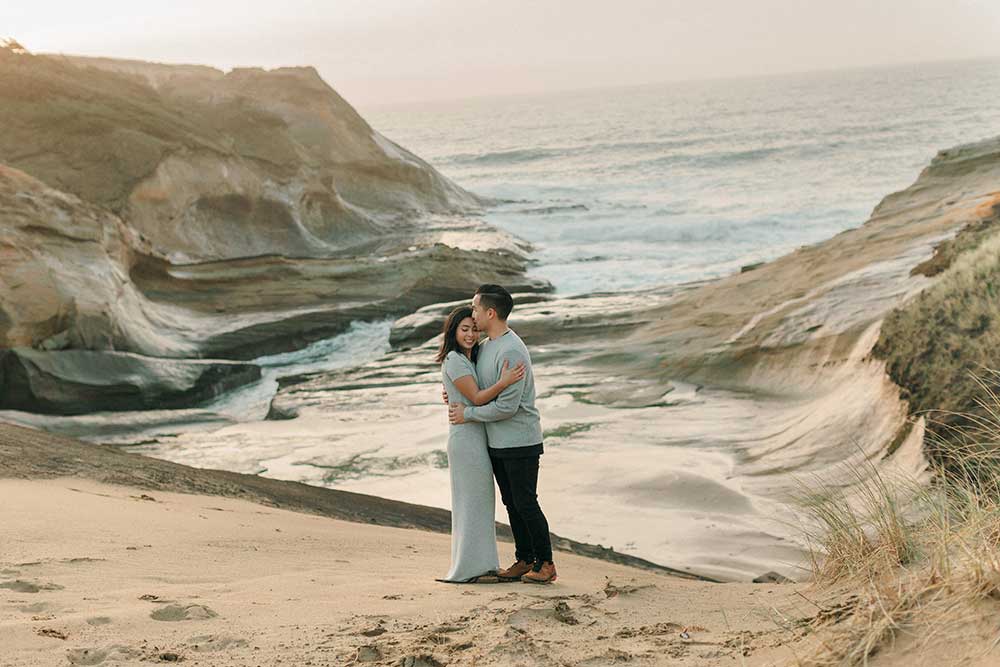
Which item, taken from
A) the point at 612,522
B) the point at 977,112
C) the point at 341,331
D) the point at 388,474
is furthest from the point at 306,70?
the point at 977,112

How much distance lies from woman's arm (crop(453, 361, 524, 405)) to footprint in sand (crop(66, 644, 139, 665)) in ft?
6.30

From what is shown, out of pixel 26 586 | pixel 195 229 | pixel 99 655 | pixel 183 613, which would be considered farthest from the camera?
pixel 195 229

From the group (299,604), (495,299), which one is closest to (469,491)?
(495,299)

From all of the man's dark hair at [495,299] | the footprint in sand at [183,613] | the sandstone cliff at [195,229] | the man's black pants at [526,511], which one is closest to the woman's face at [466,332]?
the man's dark hair at [495,299]

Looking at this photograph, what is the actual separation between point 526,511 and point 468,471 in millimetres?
325

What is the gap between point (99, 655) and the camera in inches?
134

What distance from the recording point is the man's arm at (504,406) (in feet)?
15.9

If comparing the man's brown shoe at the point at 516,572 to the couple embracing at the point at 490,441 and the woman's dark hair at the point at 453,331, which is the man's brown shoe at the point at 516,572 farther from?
the woman's dark hair at the point at 453,331

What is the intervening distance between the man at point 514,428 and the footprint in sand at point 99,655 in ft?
6.17

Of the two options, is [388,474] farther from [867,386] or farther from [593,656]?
[593,656]

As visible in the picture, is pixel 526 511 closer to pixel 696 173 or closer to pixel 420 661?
pixel 420 661

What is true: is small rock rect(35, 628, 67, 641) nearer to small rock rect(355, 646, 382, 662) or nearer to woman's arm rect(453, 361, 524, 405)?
small rock rect(355, 646, 382, 662)

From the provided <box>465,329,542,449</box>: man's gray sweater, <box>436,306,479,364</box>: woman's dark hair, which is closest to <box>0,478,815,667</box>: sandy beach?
<box>465,329,542,449</box>: man's gray sweater

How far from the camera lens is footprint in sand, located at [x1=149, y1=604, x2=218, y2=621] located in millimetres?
3855
